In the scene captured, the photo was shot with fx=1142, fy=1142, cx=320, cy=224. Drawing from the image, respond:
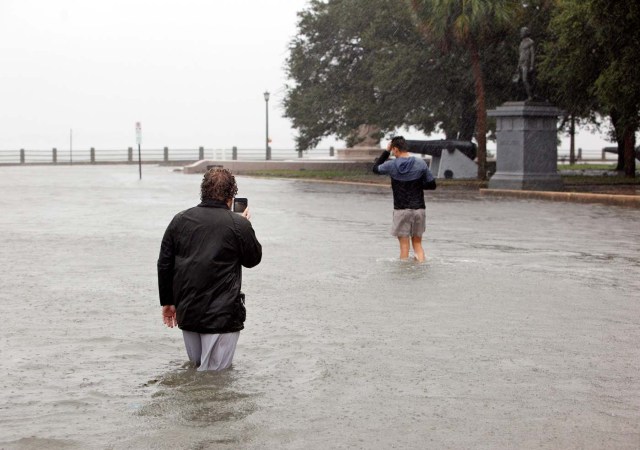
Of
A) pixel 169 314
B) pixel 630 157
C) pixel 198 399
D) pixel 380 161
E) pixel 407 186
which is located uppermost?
pixel 380 161

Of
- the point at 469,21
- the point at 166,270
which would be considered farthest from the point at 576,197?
the point at 166,270

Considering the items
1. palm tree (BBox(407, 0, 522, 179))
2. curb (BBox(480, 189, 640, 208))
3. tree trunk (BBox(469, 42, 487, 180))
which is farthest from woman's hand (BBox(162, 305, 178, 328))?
tree trunk (BBox(469, 42, 487, 180))

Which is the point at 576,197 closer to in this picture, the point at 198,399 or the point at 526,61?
the point at 526,61

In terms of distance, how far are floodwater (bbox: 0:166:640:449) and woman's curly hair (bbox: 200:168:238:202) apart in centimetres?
115

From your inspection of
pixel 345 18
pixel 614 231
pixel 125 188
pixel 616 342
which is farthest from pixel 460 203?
pixel 345 18

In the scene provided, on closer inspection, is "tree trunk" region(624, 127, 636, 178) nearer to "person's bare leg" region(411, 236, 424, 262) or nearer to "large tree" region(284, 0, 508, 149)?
"large tree" region(284, 0, 508, 149)

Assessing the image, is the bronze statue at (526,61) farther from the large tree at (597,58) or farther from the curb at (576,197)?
the curb at (576,197)

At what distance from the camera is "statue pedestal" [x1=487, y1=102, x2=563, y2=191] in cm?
3331

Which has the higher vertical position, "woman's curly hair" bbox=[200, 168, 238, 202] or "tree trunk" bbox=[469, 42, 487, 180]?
"tree trunk" bbox=[469, 42, 487, 180]

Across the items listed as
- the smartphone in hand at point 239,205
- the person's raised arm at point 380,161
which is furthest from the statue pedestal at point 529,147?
the smartphone in hand at point 239,205

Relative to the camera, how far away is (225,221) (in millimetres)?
7105

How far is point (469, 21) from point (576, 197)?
1181cm

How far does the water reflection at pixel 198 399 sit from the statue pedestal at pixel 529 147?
Answer: 87.6 feet

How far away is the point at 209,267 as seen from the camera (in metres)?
7.01
